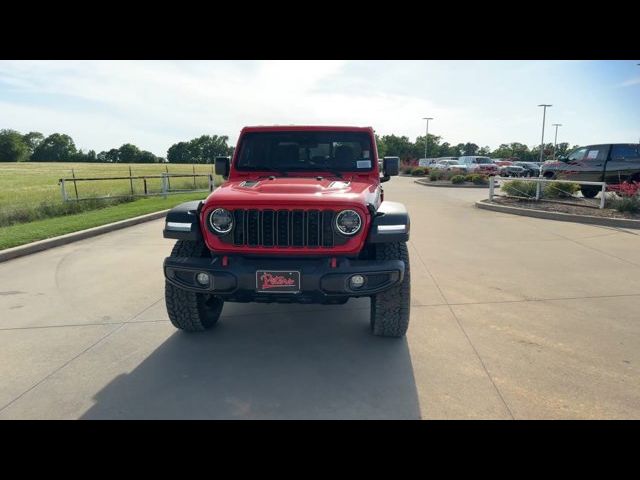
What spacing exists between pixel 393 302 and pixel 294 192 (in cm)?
122

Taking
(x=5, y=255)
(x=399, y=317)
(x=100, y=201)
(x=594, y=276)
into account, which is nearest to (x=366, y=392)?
(x=399, y=317)

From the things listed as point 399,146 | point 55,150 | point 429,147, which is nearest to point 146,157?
point 55,150

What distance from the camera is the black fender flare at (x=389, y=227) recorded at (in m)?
3.40

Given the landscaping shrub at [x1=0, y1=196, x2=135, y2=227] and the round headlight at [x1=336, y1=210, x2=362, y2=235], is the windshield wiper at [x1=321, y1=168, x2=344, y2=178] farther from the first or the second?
the landscaping shrub at [x1=0, y1=196, x2=135, y2=227]

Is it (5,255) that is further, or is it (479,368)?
(5,255)

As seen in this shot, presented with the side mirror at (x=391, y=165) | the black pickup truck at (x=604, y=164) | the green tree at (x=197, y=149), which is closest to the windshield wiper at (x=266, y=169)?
the side mirror at (x=391, y=165)

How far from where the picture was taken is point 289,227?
3.35m

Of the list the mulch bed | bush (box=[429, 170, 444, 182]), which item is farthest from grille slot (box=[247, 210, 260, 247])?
bush (box=[429, 170, 444, 182])

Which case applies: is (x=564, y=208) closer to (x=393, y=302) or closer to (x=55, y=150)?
(x=393, y=302)

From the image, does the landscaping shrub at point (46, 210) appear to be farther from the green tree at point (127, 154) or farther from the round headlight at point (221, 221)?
the green tree at point (127, 154)

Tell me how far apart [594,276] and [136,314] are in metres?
5.66

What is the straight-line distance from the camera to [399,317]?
11.9 feet
